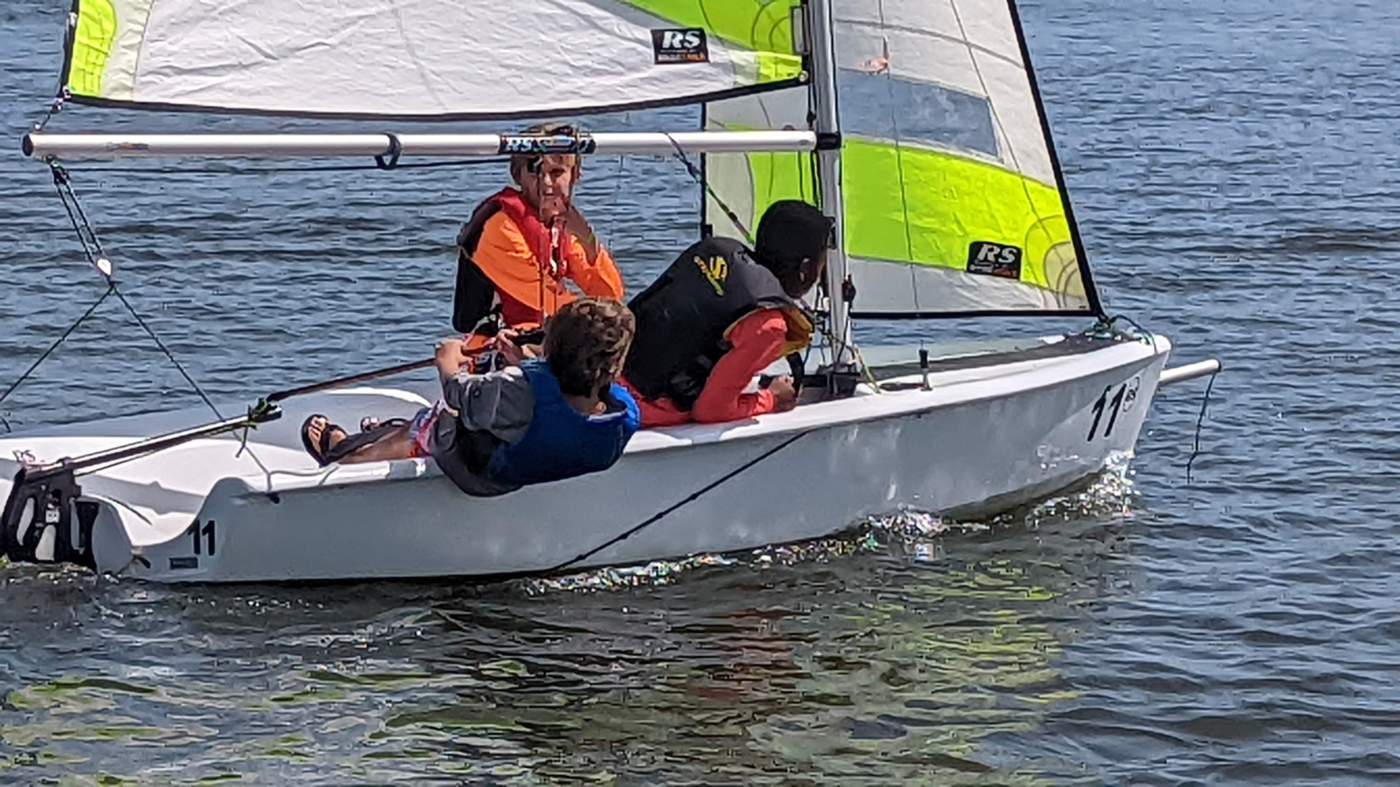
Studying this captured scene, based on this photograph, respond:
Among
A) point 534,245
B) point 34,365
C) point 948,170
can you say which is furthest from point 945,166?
point 34,365

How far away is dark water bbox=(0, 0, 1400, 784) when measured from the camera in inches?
231

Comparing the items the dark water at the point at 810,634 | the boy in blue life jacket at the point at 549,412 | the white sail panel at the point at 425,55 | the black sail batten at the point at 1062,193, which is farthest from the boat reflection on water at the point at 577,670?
the white sail panel at the point at 425,55

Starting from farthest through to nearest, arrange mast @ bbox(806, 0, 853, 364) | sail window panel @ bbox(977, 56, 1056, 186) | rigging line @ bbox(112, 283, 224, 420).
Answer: sail window panel @ bbox(977, 56, 1056, 186)
rigging line @ bbox(112, 283, 224, 420)
mast @ bbox(806, 0, 853, 364)

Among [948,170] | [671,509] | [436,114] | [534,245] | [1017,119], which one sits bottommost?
[671,509]

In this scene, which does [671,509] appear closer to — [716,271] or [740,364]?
[740,364]

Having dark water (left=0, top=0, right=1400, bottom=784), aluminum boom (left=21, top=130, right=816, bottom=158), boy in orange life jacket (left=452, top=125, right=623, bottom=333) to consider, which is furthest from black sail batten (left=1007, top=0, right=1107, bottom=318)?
boy in orange life jacket (left=452, top=125, right=623, bottom=333)

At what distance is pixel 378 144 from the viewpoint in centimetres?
623

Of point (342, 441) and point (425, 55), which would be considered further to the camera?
point (342, 441)

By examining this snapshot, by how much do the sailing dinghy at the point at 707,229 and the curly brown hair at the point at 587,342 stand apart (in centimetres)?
45

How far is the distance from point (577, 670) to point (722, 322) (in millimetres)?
1081

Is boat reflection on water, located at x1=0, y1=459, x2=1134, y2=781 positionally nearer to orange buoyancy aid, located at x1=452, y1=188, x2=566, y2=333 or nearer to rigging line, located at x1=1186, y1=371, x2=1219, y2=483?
orange buoyancy aid, located at x1=452, y1=188, x2=566, y2=333

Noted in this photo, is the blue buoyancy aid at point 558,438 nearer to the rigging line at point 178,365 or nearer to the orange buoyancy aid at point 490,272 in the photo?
the orange buoyancy aid at point 490,272

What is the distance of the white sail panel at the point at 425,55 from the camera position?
6309mm

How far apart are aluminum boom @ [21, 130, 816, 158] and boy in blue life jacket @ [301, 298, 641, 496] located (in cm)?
56
